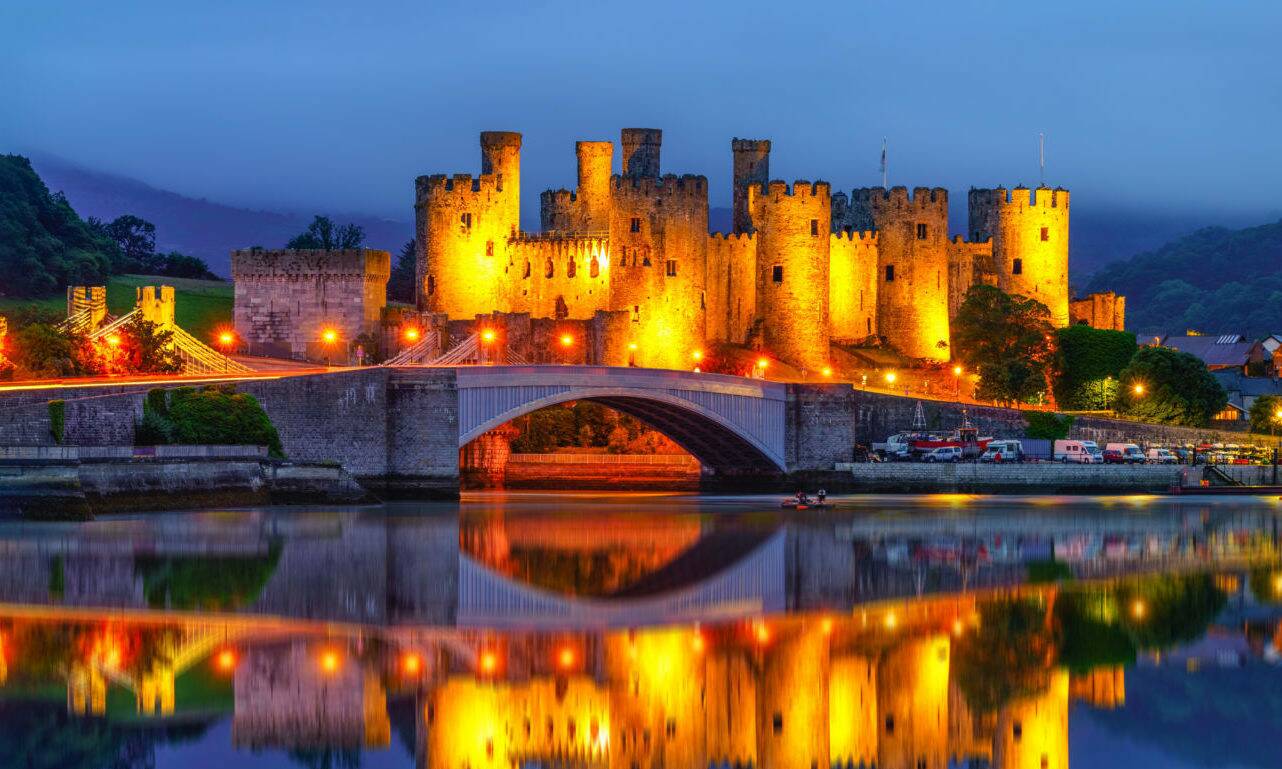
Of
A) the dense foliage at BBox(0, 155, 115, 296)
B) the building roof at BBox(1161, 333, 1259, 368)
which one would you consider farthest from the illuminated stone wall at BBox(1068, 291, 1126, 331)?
the dense foliage at BBox(0, 155, 115, 296)

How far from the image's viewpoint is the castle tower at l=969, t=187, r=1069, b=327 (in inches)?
3300

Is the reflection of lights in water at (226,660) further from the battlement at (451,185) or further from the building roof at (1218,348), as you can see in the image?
the building roof at (1218,348)

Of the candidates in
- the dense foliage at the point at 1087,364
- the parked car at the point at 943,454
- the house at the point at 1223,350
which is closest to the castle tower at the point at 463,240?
the parked car at the point at 943,454

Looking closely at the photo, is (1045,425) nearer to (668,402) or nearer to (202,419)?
(668,402)

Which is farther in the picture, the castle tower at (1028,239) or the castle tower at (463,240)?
the castle tower at (1028,239)

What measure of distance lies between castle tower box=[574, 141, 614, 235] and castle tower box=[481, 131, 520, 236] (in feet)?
8.20

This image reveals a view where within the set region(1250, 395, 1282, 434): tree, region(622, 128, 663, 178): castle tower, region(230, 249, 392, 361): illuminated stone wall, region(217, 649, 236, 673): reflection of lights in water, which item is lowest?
region(217, 649, 236, 673): reflection of lights in water

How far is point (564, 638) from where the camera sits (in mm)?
27344

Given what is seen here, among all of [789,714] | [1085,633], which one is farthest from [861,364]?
[789,714]

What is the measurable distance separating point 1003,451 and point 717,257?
15.6 metres

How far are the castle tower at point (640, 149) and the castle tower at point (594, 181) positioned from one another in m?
1.02

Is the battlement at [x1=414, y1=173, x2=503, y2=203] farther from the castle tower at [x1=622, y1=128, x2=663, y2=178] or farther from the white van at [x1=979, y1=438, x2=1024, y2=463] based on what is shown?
the white van at [x1=979, y1=438, x2=1024, y2=463]

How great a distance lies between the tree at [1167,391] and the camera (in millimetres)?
74188

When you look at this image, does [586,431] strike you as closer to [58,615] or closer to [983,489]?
[983,489]
